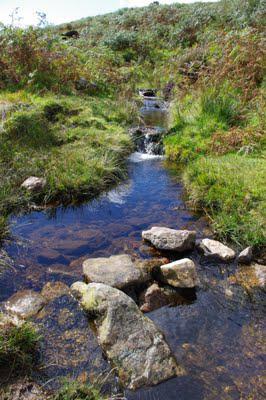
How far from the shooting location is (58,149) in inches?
294

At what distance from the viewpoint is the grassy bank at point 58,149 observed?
6297 millimetres

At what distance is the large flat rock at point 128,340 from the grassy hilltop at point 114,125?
223 centimetres

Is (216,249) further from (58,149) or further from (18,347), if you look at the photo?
(58,149)

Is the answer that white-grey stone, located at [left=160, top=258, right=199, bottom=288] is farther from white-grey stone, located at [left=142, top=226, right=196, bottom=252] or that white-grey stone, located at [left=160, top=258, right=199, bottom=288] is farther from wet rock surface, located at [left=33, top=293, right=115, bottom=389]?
wet rock surface, located at [left=33, top=293, right=115, bottom=389]

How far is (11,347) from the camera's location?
3.02 m

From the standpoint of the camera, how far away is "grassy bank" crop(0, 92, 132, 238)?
6.30 meters

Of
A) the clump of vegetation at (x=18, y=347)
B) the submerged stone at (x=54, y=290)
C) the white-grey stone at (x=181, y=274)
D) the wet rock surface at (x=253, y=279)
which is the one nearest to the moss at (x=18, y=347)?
the clump of vegetation at (x=18, y=347)

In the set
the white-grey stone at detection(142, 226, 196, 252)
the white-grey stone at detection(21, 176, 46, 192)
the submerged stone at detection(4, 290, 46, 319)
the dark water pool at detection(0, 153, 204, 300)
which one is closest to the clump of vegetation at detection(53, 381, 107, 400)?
the submerged stone at detection(4, 290, 46, 319)

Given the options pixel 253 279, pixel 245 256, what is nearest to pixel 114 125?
pixel 245 256

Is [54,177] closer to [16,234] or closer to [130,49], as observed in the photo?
[16,234]

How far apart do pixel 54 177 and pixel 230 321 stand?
13.3ft

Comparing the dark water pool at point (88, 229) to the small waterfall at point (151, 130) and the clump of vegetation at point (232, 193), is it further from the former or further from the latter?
the small waterfall at point (151, 130)

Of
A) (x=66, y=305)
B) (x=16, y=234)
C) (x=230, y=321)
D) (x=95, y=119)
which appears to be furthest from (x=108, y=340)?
(x=95, y=119)

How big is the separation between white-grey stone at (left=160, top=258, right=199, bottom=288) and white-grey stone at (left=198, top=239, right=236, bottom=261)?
57cm
